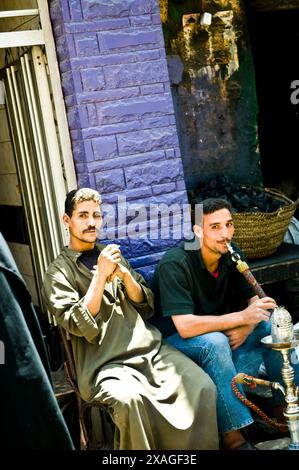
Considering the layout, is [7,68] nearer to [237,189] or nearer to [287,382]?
[237,189]

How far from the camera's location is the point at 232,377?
206 inches

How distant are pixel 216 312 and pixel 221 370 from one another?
51cm

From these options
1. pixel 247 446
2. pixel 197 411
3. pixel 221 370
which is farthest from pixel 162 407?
pixel 247 446

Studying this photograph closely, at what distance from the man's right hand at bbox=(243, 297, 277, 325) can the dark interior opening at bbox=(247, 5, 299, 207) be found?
294cm

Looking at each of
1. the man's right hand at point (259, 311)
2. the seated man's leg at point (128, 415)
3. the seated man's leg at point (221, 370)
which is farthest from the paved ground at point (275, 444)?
the seated man's leg at point (128, 415)

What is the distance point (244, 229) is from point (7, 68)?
1.95 metres

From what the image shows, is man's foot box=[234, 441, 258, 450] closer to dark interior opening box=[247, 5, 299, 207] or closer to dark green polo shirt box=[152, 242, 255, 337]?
dark green polo shirt box=[152, 242, 255, 337]

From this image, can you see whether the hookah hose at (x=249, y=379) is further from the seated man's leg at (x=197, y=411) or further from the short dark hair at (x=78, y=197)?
the short dark hair at (x=78, y=197)

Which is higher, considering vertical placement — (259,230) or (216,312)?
(259,230)

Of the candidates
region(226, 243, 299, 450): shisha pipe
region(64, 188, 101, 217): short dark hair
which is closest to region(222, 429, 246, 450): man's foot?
region(226, 243, 299, 450): shisha pipe

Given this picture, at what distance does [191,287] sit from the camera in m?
5.53

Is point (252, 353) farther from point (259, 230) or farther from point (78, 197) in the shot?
point (78, 197)

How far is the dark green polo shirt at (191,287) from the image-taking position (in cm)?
541
